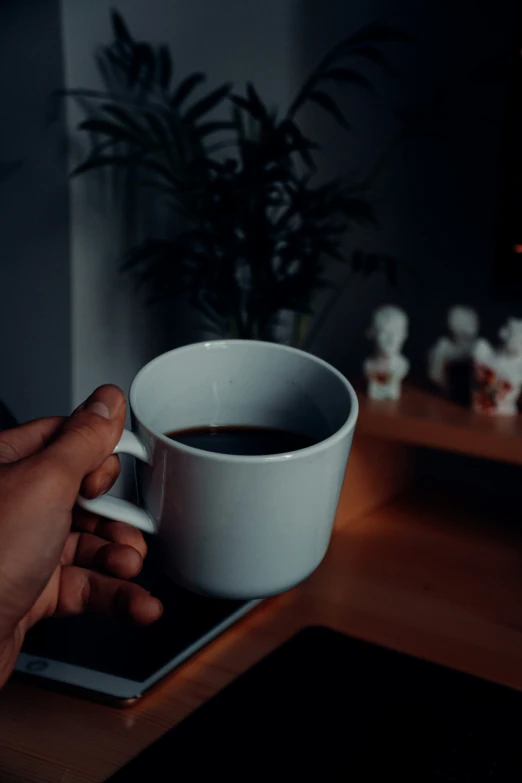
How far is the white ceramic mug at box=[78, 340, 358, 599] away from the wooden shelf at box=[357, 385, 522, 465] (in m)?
0.34

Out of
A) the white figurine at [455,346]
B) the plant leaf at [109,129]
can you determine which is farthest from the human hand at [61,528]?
the plant leaf at [109,129]

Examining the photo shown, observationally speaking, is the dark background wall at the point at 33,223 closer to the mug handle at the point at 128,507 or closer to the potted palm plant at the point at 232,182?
the potted palm plant at the point at 232,182

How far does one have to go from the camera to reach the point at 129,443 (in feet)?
1.54

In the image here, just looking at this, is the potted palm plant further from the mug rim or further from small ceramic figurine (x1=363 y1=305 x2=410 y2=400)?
the mug rim

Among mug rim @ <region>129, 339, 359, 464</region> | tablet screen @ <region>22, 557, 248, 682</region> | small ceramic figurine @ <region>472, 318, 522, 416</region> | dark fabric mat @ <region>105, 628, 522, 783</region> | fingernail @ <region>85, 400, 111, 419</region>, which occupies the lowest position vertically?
dark fabric mat @ <region>105, 628, 522, 783</region>

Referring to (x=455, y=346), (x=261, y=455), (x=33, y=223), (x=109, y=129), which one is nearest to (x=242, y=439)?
(x=261, y=455)

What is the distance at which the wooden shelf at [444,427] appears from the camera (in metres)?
0.82

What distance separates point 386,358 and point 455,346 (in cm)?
10

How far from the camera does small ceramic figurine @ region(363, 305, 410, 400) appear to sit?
0.91 metres

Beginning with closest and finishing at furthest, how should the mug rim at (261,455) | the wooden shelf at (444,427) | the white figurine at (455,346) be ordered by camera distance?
the mug rim at (261,455)
the wooden shelf at (444,427)
the white figurine at (455,346)

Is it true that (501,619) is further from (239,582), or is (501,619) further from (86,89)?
(86,89)

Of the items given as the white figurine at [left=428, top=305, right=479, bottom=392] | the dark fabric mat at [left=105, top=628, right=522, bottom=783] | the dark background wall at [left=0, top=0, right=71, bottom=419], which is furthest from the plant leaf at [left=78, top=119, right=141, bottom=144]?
the dark fabric mat at [left=105, top=628, right=522, bottom=783]

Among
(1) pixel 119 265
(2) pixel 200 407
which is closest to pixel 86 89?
(1) pixel 119 265

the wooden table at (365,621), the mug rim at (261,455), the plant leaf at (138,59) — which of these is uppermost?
the plant leaf at (138,59)
